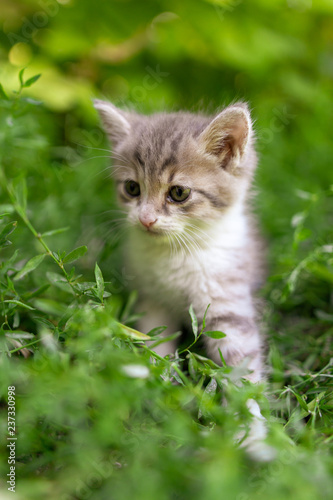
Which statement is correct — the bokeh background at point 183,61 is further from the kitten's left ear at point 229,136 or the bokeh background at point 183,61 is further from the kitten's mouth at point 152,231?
the kitten's mouth at point 152,231

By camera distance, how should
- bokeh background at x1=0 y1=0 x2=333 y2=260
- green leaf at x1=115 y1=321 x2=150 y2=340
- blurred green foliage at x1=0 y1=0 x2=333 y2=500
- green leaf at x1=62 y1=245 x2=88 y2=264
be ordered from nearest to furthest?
1. blurred green foliage at x1=0 y1=0 x2=333 y2=500
2. green leaf at x1=115 y1=321 x2=150 y2=340
3. green leaf at x1=62 y1=245 x2=88 y2=264
4. bokeh background at x1=0 y1=0 x2=333 y2=260

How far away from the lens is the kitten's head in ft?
5.36

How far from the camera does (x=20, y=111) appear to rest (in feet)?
5.81

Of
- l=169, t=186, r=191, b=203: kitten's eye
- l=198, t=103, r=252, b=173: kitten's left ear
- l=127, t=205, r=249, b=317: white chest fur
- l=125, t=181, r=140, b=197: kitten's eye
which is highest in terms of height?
l=198, t=103, r=252, b=173: kitten's left ear

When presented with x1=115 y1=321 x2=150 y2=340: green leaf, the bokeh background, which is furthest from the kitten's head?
the bokeh background

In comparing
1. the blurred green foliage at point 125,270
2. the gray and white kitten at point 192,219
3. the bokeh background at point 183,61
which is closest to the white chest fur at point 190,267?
the gray and white kitten at point 192,219

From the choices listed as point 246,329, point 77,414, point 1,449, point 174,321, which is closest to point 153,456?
point 77,414

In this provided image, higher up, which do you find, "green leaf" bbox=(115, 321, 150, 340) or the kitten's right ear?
the kitten's right ear

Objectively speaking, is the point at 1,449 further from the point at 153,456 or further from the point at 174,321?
the point at 174,321

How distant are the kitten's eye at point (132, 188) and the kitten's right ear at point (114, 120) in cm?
23

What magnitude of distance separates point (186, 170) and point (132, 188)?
0.86ft

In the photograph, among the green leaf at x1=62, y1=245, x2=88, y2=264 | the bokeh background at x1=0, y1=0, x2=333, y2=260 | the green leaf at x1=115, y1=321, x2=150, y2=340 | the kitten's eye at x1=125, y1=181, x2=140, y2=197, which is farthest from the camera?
the bokeh background at x1=0, y1=0, x2=333, y2=260

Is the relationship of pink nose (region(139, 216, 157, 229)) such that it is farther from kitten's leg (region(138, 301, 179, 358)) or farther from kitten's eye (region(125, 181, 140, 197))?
kitten's leg (region(138, 301, 179, 358))

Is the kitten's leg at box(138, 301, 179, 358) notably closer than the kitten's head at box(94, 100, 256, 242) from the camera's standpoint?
No
